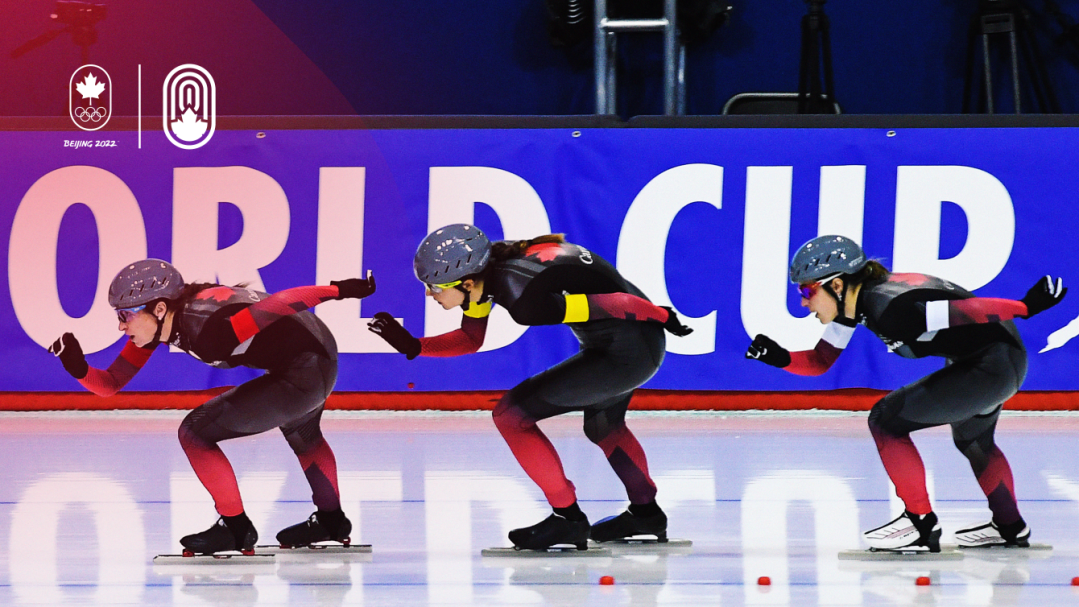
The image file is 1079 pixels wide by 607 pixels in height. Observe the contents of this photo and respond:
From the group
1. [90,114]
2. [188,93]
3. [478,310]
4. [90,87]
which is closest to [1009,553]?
[478,310]

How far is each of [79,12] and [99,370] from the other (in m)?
6.14

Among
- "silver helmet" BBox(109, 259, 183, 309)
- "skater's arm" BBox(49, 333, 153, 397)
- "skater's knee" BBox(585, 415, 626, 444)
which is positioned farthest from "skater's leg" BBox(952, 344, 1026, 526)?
"skater's arm" BBox(49, 333, 153, 397)

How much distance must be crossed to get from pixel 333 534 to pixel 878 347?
5.08 meters

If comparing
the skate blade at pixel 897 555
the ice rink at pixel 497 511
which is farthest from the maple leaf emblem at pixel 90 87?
the skate blade at pixel 897 555

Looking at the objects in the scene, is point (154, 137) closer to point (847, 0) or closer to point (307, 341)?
point (307, 341)

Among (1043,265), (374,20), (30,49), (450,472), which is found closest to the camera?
(450,472)

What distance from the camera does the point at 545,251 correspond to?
4.48 metres

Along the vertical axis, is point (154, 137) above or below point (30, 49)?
below

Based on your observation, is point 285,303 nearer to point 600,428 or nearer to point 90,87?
point 600,428

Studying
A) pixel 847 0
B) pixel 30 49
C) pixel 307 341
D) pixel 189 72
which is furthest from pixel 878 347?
pixel 30 49

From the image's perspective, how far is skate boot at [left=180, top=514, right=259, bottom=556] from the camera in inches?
167

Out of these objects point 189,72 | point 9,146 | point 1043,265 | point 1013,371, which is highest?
point 189,72

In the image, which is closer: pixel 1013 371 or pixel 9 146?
pixel 1013 371

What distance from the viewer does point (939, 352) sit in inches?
168
